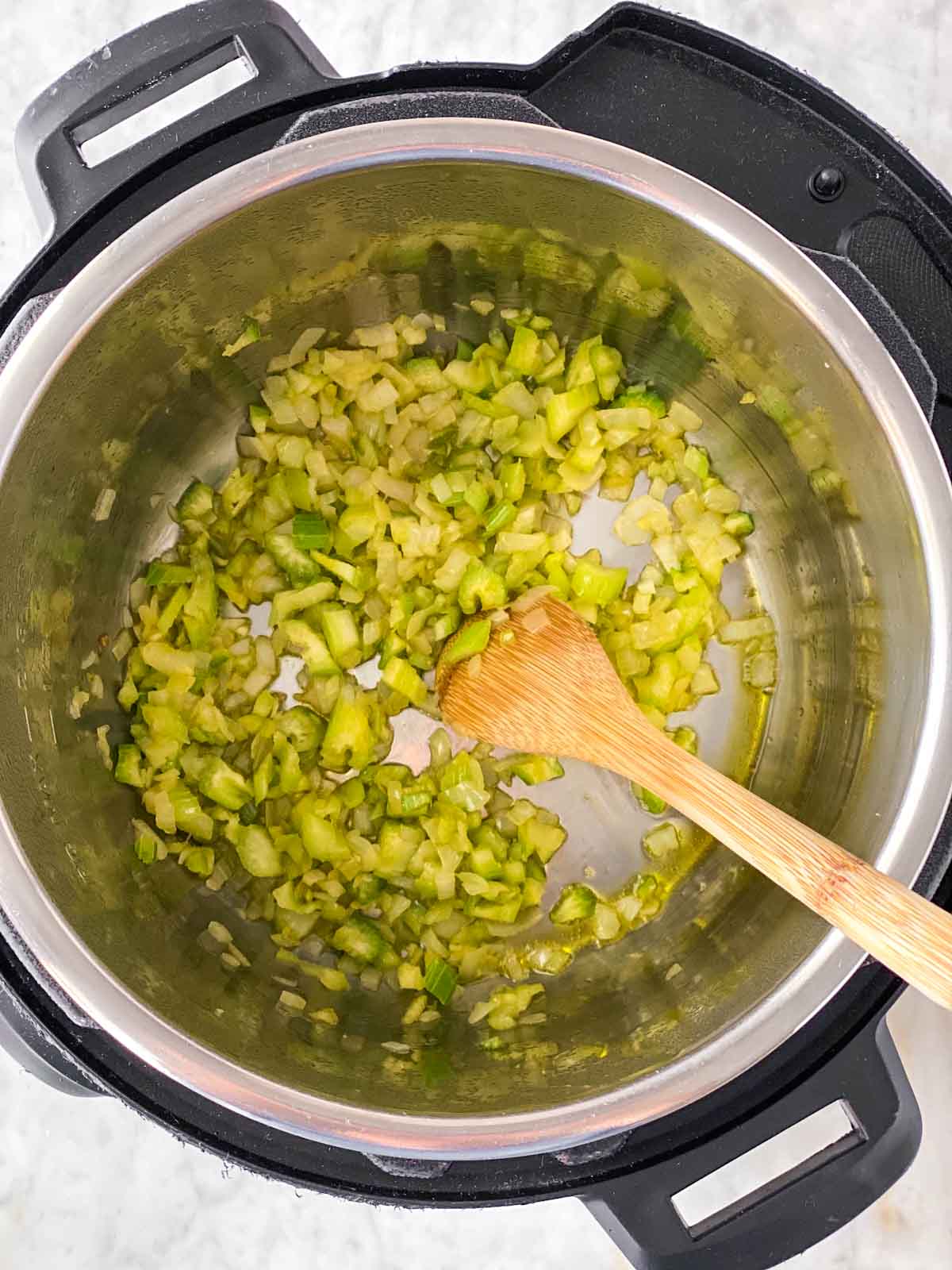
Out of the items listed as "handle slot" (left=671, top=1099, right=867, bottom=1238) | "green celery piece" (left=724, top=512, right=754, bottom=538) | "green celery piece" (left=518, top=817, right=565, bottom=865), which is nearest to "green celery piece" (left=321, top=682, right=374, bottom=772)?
"green celery piece" (left=518, top=817, right=565, bottom=865)

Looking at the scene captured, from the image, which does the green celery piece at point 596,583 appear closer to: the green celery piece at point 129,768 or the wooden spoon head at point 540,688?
the wooden spoon head at point 540,688

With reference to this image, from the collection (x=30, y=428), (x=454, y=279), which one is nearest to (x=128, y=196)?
(x=30, y=428)

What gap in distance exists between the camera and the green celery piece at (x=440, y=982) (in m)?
1.37

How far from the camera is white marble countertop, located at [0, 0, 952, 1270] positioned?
1494 mm

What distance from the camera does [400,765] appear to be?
4.74 feet

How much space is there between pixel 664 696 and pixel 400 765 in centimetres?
36

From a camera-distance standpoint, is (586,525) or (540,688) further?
(586,525)

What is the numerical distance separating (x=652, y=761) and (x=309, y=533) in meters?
0.51

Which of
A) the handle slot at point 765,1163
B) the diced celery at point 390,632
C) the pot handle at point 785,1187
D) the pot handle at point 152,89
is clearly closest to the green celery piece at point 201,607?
the diced celery at point 390,632

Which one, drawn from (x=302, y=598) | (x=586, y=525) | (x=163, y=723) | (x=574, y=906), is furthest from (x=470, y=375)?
(x=574, y=906)

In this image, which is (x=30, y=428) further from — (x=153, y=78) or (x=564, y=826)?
(x=564, y=826)

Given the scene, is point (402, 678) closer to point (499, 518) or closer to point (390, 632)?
point (390, 632)

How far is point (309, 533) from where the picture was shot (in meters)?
1.38

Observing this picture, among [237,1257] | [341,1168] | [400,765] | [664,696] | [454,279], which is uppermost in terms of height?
[454,279]
